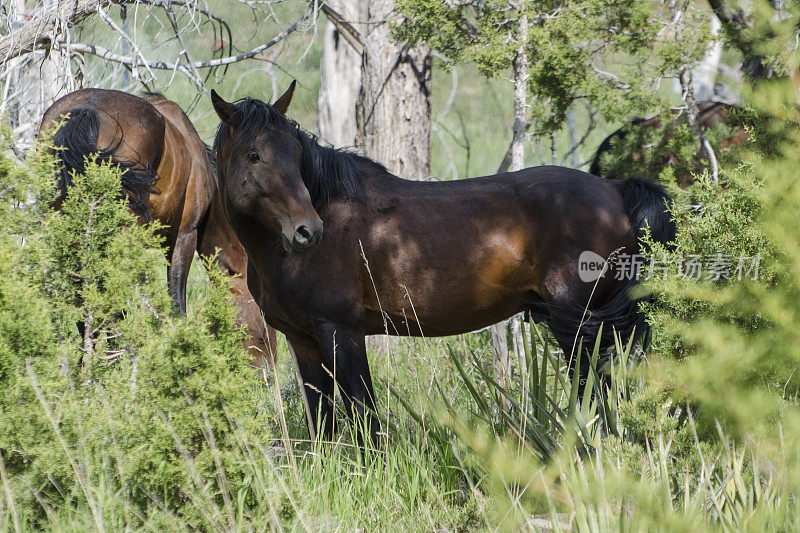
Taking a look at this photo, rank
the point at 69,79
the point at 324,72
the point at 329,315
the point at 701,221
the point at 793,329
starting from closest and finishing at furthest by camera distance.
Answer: the point at 793,329 < the point at 701,221 < the point at 329,315 < the point at 69,79 < the point at 324,72

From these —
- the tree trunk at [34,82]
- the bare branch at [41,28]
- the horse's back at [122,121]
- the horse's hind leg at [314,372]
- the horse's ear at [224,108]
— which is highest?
the bare branch at [41,28]

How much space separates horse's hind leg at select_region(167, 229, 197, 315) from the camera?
5.49 metres

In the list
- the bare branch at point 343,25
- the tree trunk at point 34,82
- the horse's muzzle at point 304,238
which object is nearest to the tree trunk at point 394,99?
the bare branch at point 343,25

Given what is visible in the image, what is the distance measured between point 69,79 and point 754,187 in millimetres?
5569

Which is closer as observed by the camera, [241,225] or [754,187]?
[754,187]

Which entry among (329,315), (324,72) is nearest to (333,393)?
(329,315)

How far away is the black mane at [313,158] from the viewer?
3.67 meters

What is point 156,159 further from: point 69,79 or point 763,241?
point 763,241

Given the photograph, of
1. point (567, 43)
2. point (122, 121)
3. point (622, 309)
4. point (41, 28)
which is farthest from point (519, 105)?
point (41, 28)

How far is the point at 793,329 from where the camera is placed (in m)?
2.07

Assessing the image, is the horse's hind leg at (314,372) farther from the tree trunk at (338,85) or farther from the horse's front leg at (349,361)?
the tree trunk at (338,85)

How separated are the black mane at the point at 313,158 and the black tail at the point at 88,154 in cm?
76

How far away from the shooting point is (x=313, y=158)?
394 cm

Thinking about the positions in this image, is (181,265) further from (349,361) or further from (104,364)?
(104,364)
